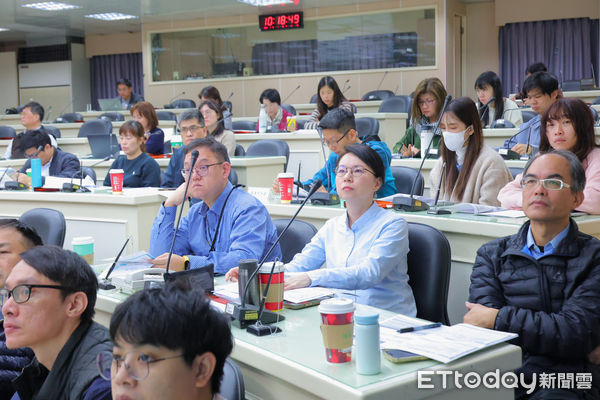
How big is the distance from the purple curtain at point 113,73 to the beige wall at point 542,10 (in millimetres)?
7286

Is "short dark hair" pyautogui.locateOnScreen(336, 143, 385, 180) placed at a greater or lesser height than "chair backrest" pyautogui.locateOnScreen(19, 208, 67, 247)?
greater

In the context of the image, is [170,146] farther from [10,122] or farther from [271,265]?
[10,122]

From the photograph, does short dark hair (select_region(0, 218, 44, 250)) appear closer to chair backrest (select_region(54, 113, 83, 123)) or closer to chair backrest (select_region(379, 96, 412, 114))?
chair backrest (select_region(379, 96, 412, 114))

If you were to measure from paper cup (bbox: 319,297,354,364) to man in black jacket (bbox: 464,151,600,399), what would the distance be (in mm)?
630

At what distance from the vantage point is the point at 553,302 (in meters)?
1.89

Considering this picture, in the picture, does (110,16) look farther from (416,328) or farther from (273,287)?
(416,328)

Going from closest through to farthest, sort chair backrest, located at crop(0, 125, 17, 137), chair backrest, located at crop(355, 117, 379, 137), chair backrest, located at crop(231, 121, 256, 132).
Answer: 1. chair backrest, located at crop(355, 117, 379, 137)
2. chair backrest, located at crop(231, 121, 256, 132)
3. chair backrest, located at crop(0, 125, 17, 137)

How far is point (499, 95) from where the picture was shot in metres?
5.47

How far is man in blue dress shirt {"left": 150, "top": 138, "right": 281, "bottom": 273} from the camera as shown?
2525mm

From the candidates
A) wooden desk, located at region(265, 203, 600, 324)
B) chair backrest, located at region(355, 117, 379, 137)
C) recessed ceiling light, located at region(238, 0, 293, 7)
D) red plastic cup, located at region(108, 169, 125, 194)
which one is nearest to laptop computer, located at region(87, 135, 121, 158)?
red plastic cup, located at region(108, 169, 125, 194)

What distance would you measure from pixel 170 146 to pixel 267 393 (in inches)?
173

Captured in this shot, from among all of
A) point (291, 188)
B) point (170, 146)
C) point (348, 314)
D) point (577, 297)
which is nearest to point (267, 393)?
point (348, 314)

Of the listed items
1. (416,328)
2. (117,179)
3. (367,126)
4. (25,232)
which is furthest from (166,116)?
(416,328)

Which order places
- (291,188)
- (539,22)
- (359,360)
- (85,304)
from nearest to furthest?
1. (359,360)
2. (85,304)
3. (291,188)
4. (539,22)
